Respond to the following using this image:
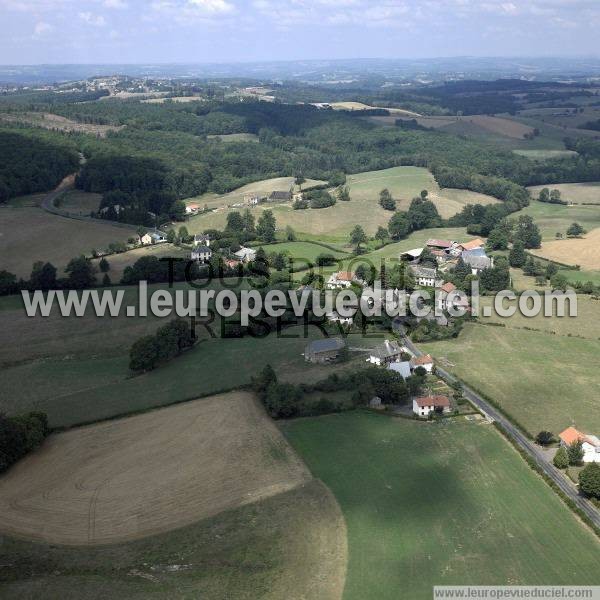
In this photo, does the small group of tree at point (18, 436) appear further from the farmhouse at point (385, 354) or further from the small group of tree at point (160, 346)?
the farmhouse at point (385, 354)

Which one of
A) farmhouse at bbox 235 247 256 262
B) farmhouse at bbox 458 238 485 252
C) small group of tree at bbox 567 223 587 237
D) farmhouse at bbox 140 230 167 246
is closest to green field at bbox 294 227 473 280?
farmhouse at bbox 458 238 485 252

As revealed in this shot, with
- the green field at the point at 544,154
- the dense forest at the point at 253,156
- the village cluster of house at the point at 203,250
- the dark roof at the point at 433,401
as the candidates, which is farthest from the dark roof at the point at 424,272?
the green field at the point at 544,154

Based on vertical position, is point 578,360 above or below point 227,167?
below

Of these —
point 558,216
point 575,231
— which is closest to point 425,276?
point 575,231

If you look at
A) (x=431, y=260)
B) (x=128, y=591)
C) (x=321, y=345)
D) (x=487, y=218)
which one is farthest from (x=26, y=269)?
(x=487, y=218)

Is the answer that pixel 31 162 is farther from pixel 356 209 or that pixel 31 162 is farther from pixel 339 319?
pixel 339 319

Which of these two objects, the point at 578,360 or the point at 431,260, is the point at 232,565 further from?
the point at 431,260

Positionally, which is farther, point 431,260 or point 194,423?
point 431,260
